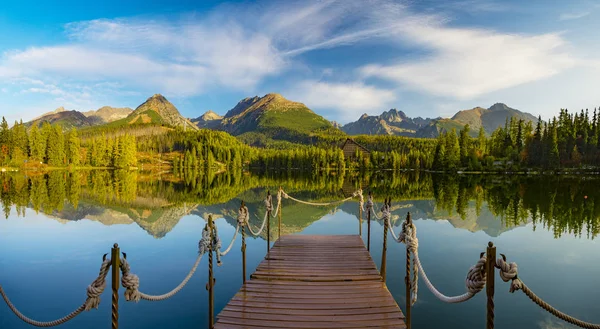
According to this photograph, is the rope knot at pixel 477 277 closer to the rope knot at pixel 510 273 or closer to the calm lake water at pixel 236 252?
the rope knot at pixel 510 273

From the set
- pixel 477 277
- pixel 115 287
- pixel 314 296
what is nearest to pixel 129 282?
pixel 115 287

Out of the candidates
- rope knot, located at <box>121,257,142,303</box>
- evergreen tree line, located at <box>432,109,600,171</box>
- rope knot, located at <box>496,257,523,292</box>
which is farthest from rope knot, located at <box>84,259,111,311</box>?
evergreen tree line, located at <box>432,109,600,171</box>

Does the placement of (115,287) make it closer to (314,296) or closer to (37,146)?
(314,296)

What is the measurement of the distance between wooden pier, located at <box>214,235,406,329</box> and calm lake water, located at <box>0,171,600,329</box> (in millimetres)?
1941

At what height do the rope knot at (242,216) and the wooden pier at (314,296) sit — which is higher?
the rope knot at (242,216)

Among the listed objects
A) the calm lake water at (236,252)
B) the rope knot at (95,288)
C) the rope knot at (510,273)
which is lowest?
the calm lake water at (236,252)

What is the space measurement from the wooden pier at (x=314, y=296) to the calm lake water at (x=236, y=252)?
1.94 m

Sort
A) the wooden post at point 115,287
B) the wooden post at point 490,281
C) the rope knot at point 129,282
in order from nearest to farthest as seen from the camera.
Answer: the wooden post at point 490,281, the wooden post at point 115,287, the rope knot at point 129,282

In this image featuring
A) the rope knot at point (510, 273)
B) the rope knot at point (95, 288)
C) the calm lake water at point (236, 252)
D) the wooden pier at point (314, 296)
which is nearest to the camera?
the rope knot at point (510, 273)

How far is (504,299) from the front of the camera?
499 inches

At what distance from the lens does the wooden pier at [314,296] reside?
871 cm

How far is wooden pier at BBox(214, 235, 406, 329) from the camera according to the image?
8.71 m

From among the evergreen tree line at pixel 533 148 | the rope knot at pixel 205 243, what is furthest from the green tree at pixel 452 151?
the rope knot at pixel 205 243

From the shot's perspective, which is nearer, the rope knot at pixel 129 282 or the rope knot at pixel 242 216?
the rope knot at pixel 129 282
